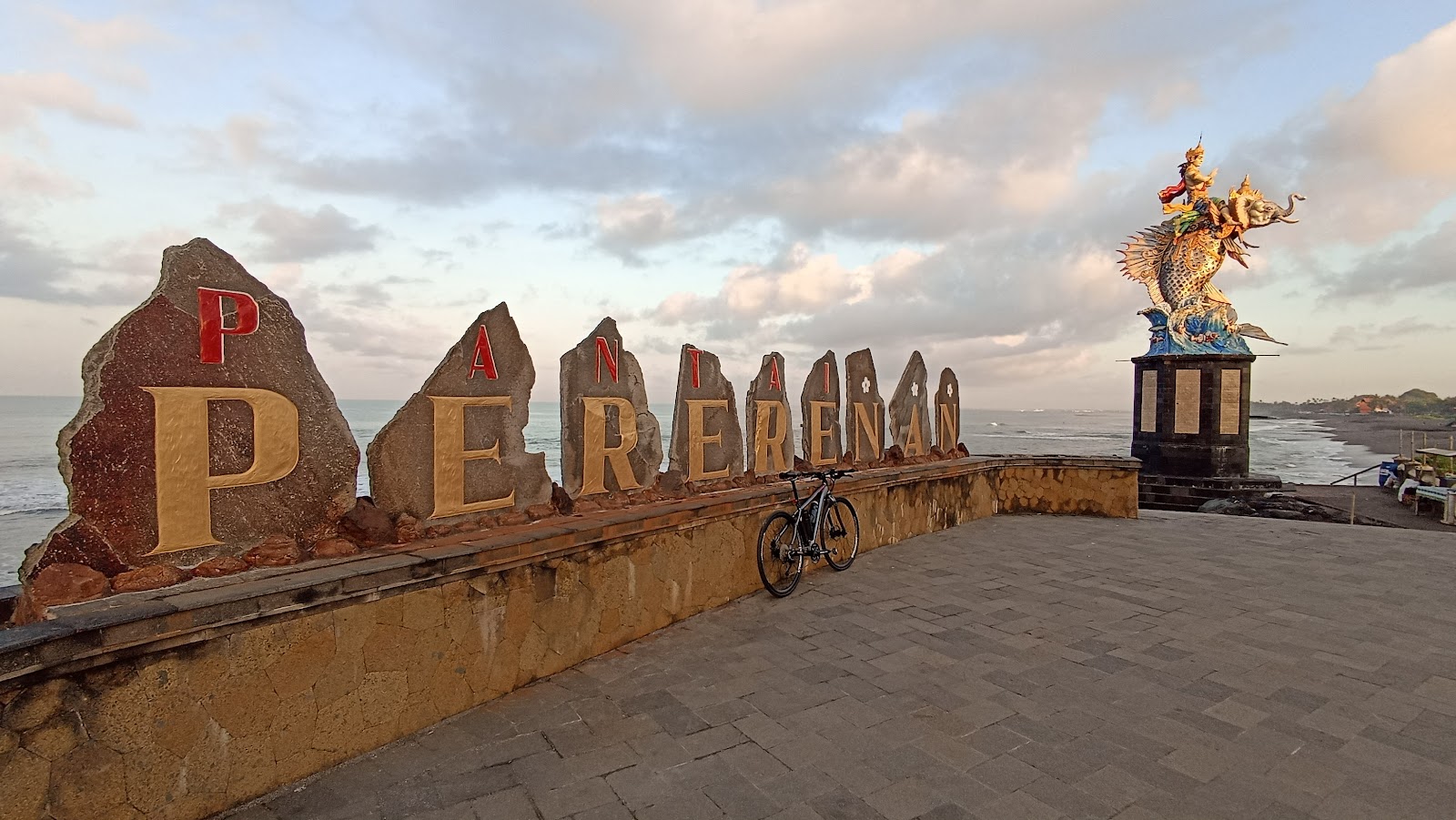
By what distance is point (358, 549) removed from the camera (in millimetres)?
3156

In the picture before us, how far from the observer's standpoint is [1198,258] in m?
16.3

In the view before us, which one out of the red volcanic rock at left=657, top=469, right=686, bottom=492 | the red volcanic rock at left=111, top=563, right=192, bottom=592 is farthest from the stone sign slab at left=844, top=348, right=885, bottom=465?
the red volcanic rock at left=111, top=563, right=192, bottom=592

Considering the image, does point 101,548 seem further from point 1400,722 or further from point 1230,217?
point 1230,217

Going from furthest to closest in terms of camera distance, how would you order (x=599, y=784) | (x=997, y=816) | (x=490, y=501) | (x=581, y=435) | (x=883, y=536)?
(x=883, y=536) < (x=581, y=435) < (x=490, y=501) < (x=599, y=784) < (x=997, y=816)

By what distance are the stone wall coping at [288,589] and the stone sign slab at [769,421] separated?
152 centimetres

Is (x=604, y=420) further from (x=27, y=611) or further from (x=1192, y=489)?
(x=1192, y=489)

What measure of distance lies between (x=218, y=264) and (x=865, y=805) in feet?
11.1

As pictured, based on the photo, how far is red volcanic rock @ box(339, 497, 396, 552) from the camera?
126 inches

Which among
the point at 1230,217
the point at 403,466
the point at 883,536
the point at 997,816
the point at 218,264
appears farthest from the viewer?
the point at 1230,217

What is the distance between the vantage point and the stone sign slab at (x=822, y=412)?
268 inches

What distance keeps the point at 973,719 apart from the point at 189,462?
354 cm

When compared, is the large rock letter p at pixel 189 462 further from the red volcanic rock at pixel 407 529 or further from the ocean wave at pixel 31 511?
the ocean wave at pixel 31 511

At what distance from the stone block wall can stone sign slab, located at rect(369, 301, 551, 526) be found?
10.9 inches

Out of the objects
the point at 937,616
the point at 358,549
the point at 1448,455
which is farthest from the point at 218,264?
the point at 1448,455
